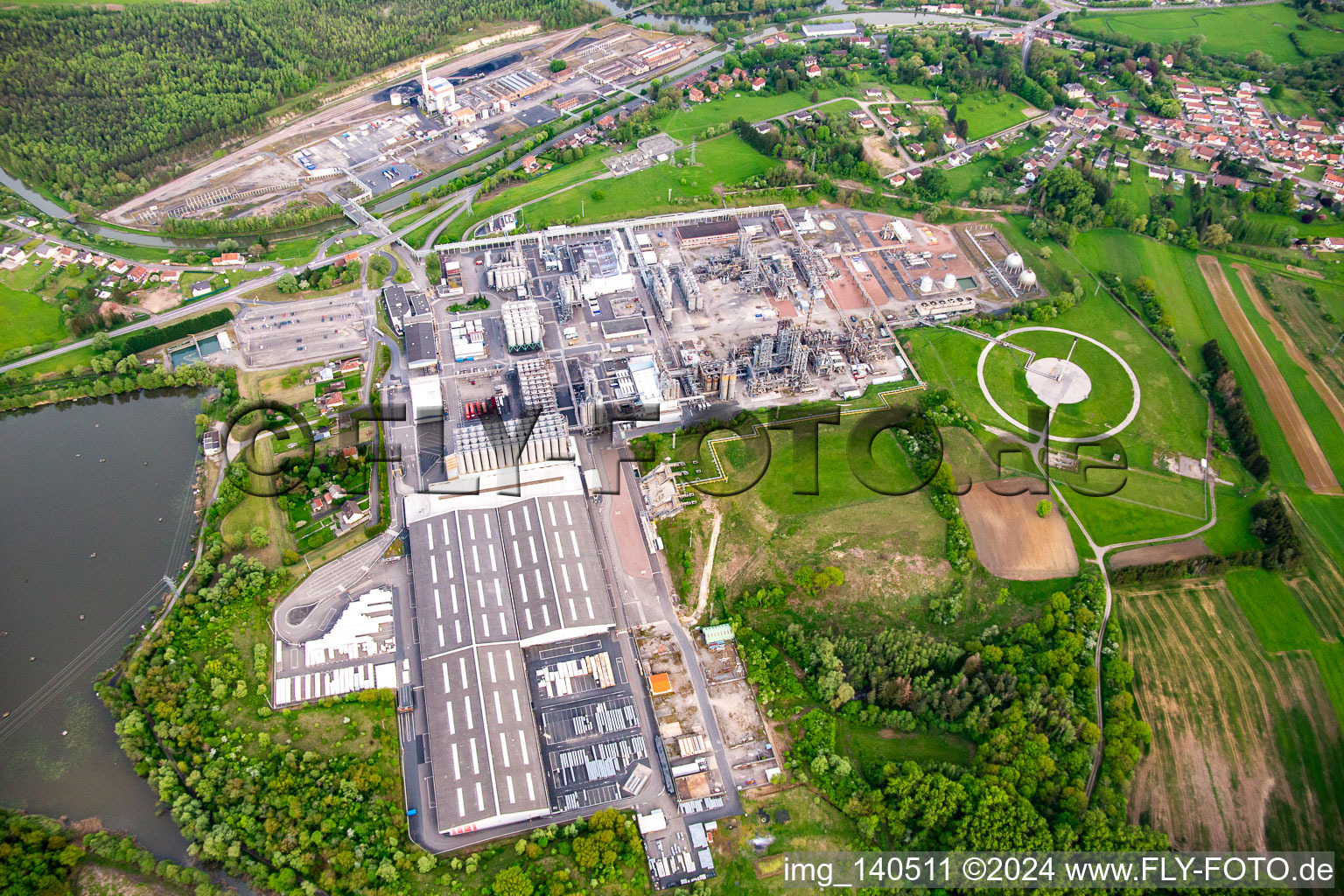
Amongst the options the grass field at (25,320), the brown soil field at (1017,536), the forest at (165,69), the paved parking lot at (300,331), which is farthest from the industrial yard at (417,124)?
the brown soil field at (1017,536)

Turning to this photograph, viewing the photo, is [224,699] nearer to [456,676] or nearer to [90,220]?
[456,676]

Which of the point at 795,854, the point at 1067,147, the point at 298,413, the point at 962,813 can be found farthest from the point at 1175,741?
the point at 1067,147

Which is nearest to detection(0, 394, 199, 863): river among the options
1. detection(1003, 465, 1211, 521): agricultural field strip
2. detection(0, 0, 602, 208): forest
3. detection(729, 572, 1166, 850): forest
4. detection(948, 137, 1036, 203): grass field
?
detection(0, 0, 602, 208): forest

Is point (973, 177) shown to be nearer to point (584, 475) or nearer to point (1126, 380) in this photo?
point (1126, 380)

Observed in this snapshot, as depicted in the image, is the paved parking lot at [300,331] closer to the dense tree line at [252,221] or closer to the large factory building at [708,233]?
the dense tree line at [252,221]

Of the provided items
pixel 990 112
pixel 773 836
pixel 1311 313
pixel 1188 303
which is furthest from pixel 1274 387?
pixel 773 836

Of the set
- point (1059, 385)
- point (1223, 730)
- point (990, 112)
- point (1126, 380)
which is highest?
point (990, 112)

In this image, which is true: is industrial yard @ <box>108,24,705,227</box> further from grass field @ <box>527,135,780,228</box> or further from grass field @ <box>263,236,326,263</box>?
grass field @ <box>527,135,780,228</box>
